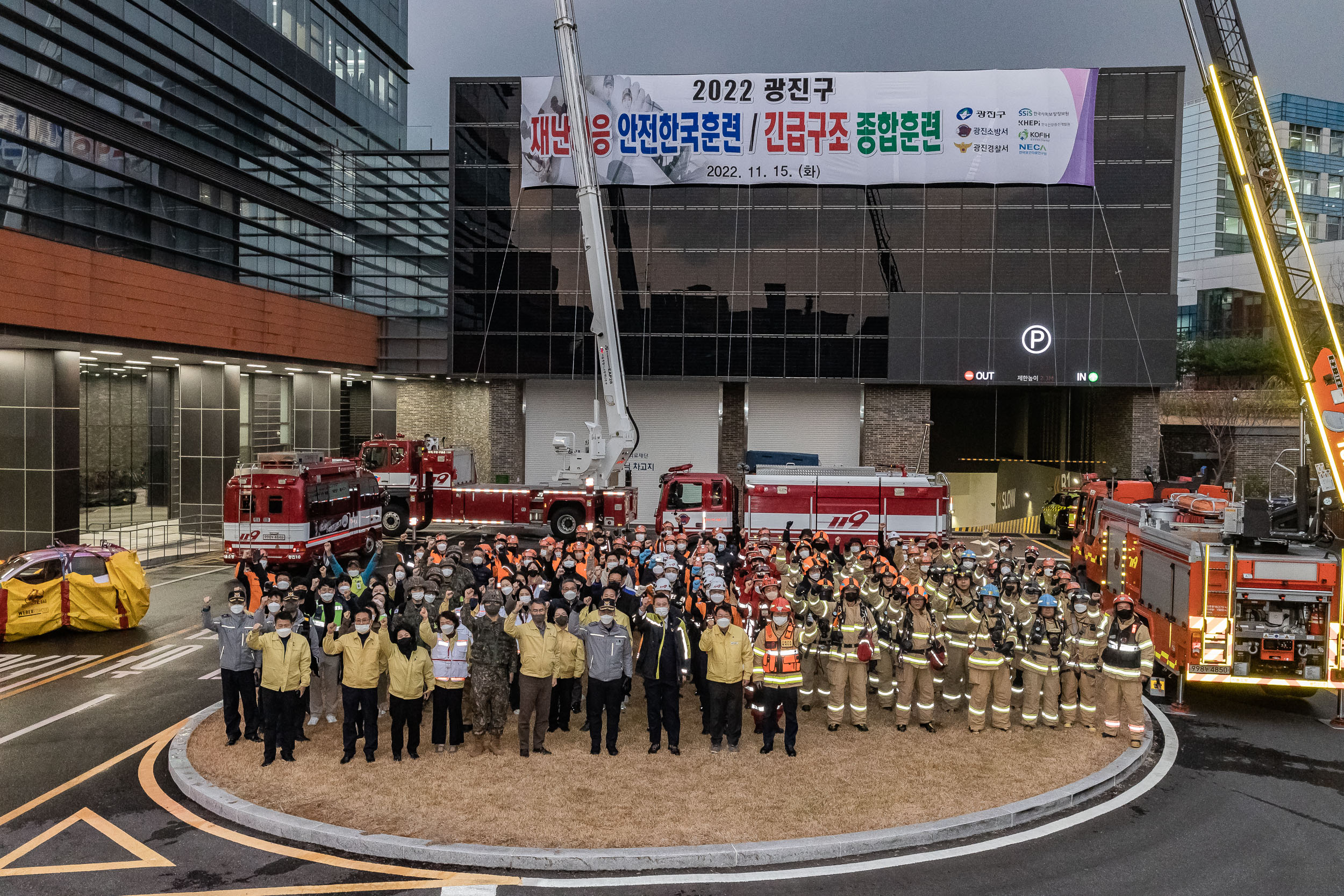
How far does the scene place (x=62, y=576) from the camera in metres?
15.1

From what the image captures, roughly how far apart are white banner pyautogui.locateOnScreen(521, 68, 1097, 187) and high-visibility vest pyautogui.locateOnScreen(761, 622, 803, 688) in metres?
23.5

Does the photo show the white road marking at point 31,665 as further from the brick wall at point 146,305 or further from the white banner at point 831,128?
the white banner at point 831,128

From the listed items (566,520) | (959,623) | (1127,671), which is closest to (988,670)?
(959,623)

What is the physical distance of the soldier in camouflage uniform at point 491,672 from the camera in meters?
9.67

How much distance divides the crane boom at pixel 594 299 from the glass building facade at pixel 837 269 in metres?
4.96

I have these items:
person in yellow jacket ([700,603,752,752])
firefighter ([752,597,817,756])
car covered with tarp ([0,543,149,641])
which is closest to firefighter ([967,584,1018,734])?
firefighter ([752,597,817,756])

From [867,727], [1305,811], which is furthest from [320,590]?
[1305,811]

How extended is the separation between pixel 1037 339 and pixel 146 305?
26.1 metres

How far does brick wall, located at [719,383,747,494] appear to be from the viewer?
31.8 meters

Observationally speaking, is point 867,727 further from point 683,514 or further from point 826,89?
point 826,89

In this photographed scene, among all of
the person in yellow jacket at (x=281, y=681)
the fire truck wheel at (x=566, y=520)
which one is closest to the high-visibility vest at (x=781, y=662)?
the person in yellow jacket at (x=281, y=681)

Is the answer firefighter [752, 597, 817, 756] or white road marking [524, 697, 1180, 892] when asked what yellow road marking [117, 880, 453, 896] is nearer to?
white road marking [524, 697, 1180, 892]

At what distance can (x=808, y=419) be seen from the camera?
103 ft

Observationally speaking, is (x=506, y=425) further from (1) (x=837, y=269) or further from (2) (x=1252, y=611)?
(2) (x=1252, y=611)
